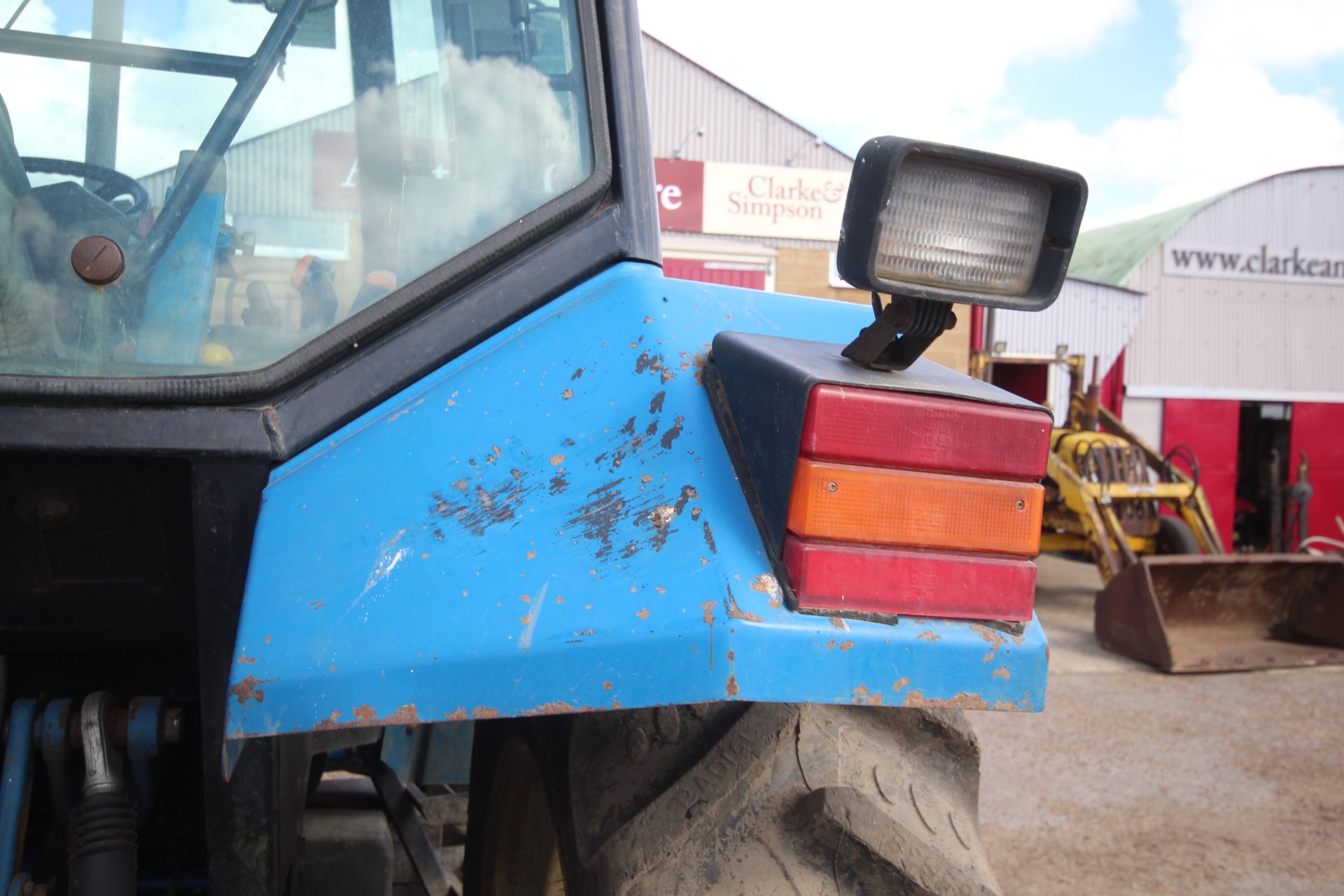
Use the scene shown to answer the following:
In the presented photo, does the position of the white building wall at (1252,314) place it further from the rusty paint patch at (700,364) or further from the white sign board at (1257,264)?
the rusty paint patch at (700,364)

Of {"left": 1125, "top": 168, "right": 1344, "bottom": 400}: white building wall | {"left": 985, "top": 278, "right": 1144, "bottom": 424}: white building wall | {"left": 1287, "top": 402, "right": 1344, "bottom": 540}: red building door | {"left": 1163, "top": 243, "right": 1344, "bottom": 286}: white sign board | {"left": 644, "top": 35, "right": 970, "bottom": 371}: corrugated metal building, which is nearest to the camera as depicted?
{"left": 1287, "top": 402, "right": 1344, "bottom": 540}: red building door

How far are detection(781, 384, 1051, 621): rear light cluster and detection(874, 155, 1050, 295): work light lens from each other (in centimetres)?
11

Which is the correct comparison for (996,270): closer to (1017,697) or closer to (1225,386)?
(1017,697)

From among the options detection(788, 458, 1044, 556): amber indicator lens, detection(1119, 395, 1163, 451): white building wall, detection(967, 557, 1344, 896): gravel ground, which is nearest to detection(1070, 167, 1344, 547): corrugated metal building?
detection(1119, 395, 1163, 451): white building wall

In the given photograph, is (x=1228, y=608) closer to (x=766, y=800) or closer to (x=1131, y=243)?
(x=766, y=800)

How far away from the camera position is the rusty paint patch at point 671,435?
986mm

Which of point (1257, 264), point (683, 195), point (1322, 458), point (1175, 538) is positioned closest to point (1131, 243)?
point (1257, 264)

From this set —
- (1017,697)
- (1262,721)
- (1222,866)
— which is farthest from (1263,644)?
(1017,697)

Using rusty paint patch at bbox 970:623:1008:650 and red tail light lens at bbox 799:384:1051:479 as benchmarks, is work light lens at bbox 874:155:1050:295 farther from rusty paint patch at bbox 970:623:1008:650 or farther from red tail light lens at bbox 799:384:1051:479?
rusty paint patch at bbox 970:623:1008:650

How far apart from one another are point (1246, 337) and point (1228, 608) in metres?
8.67

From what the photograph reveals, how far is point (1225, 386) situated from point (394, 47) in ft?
45.1

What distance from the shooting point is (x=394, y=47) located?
4.10 feet

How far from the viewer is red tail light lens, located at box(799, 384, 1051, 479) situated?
887 mm

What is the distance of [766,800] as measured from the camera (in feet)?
3.16
